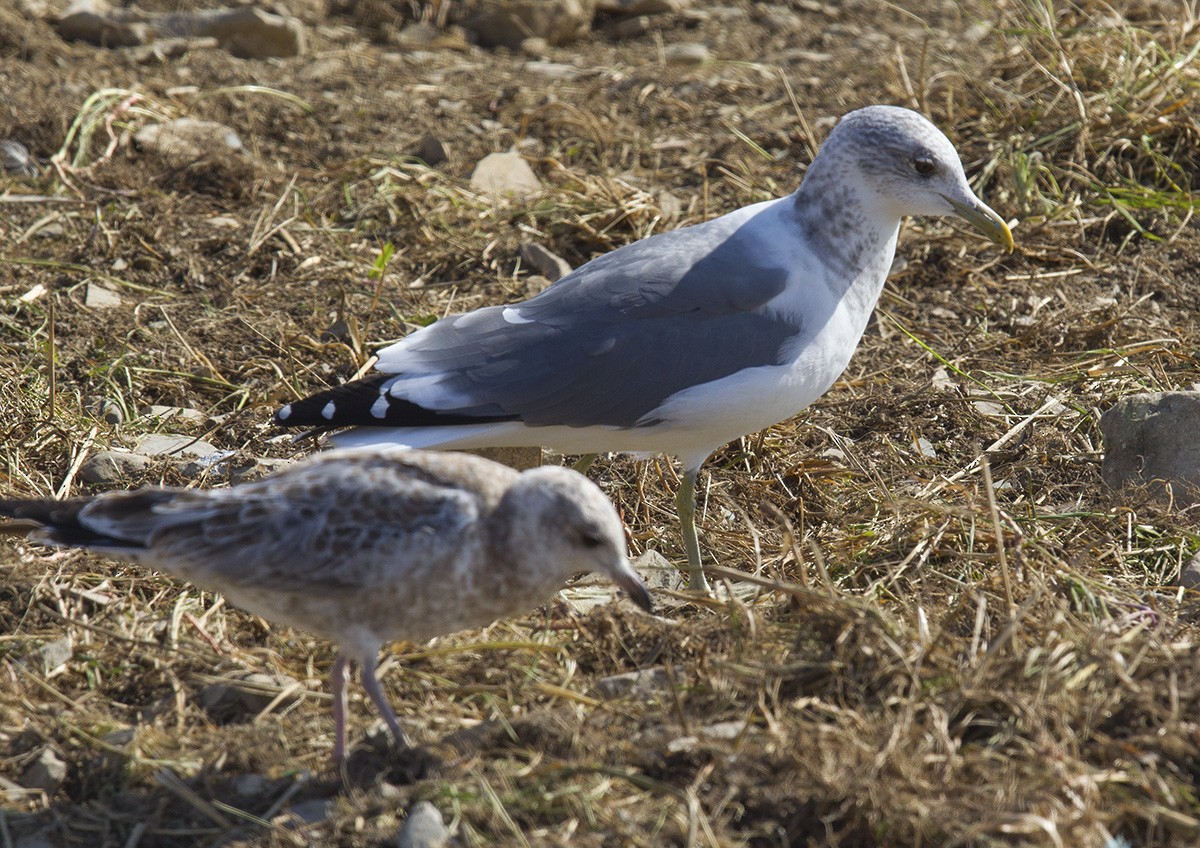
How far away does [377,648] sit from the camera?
346cm

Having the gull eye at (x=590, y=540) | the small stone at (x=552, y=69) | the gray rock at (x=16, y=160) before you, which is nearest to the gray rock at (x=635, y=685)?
the gull eye at (x=590, y=540)

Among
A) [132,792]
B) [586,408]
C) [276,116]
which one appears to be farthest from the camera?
[276,116]

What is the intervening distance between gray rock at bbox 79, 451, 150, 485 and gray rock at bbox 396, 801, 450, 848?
7.33 ft

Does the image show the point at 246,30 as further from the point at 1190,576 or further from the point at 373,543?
the point at 1190,576

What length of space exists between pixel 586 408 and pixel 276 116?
3999 mm

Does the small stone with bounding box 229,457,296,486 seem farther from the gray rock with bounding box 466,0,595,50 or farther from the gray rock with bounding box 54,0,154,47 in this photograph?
the gray rock with bounding box 466,0,595,50

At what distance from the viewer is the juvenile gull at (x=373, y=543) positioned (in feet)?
11.1

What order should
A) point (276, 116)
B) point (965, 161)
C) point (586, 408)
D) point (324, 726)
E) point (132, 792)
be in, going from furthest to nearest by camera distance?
point (276, 116), point (965, 161), point (586, 408), point (324, 726), point (132, 792)

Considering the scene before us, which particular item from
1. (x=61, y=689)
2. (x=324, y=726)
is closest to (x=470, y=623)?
(x=324, y=726)

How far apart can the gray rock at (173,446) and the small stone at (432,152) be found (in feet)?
8.59

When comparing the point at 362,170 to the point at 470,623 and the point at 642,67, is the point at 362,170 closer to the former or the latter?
the point at 642,67

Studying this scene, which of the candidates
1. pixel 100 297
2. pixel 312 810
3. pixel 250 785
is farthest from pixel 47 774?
pixel 100 297

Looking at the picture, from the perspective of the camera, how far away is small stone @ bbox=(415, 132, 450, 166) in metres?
7.38

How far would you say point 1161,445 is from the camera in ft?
15.7
